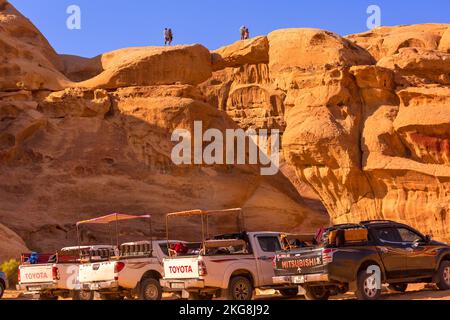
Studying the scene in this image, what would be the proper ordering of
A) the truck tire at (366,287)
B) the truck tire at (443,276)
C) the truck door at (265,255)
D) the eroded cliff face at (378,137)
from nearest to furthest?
the truck tire at (366,287)
the truck tire at (443,276)
the truck door at (265,255)
the eroded cliff face at (378,137)

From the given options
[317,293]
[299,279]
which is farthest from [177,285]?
[317,293]

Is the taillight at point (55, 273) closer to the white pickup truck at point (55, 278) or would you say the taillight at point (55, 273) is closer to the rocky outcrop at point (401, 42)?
the white pickup truck at point (55, 278)

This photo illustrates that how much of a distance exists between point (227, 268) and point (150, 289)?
255 centimetres

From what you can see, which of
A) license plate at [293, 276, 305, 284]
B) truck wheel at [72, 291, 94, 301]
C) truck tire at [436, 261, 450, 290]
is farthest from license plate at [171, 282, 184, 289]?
truck tire at [436, 261, 450, 290]

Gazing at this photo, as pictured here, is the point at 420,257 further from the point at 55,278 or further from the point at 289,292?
the point at 55,278

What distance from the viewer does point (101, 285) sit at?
1642 cm

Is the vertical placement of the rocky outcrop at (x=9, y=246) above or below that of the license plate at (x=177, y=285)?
above

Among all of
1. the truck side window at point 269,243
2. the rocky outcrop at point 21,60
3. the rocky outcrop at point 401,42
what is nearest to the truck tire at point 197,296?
Result: the truck side window at point 269,243

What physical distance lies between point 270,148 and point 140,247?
36.5 m

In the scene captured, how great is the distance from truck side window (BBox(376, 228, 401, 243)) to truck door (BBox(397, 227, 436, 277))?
20 centimetres

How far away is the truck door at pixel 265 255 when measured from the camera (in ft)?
51.2

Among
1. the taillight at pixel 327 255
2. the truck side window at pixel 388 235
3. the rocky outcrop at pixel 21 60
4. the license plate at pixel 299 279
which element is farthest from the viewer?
the rocky outcrop at pixel 21 60

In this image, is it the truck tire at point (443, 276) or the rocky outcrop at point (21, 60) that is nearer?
the truck tire at point (443, 276)
